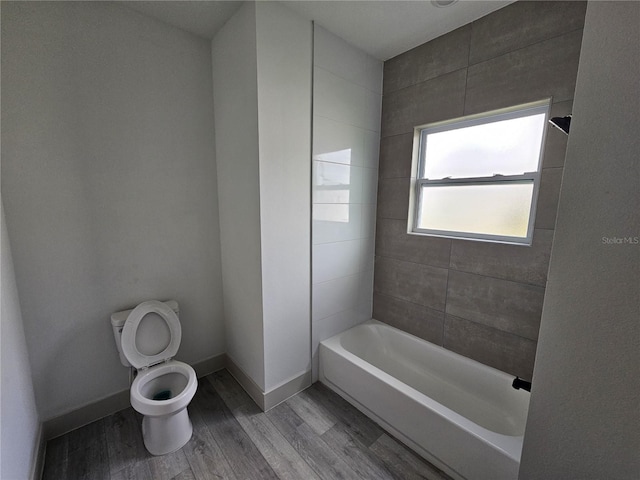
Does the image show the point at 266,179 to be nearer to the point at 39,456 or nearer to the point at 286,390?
the point at 286,390

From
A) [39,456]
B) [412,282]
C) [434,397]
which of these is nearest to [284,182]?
[412,282]

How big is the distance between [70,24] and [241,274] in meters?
1.74

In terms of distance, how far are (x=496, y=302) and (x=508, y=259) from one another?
0.31 meters

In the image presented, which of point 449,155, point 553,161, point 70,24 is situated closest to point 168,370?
point 70,24

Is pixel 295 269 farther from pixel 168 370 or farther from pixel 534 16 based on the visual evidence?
pixel 534 16

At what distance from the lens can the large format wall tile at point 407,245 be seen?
6.64ft

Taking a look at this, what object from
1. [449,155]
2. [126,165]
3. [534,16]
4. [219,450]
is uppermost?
[534,16]

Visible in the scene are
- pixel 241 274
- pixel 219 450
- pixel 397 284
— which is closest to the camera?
pixel 219 450

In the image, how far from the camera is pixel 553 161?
1509mm

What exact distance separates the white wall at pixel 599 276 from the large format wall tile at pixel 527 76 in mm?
1113

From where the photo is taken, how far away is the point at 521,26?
1.54 m

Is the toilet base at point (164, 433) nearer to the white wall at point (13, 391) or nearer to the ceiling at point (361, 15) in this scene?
the white wall at point (13, 391)

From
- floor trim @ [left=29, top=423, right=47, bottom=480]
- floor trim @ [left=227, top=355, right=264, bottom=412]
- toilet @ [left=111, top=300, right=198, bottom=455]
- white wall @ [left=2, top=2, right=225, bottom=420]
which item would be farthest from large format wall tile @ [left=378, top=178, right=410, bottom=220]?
floor trim @ [left=29, top=423, right=47, bottom=480]

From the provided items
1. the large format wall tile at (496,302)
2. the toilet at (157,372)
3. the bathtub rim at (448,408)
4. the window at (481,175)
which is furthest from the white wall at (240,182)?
the large format wall tile at (496,302)
